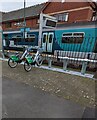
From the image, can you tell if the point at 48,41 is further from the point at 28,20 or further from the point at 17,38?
the point at 28,20

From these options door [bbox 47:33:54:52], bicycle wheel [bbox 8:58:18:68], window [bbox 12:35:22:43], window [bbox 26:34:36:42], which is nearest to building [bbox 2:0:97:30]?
window [bbox 12:35:22:43]

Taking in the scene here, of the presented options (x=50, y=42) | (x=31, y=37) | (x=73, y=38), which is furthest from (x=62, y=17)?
(x=73, y=38)

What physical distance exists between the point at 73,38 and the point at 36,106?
707cm

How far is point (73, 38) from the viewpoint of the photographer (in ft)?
29.8

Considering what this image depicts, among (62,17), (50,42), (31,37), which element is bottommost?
(50,42)

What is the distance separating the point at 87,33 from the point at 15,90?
6.46 metres

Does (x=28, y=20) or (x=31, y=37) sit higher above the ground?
(x=28, y=20)

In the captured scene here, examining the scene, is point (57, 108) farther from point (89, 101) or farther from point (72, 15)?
point (72, 15)

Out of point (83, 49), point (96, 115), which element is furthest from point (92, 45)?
point (96, 115)

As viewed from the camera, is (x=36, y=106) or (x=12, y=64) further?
(x=12, y=64)

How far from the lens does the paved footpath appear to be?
8.73ft

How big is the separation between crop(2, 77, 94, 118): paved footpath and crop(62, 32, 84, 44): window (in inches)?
242

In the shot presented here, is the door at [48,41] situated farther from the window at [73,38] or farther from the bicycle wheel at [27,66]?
the bicycle wheel at [27,66]

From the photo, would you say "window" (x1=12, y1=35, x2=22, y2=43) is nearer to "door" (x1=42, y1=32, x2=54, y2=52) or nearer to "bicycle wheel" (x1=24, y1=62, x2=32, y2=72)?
"door" (x1=42, y1=32, x2=54, y2=52)
